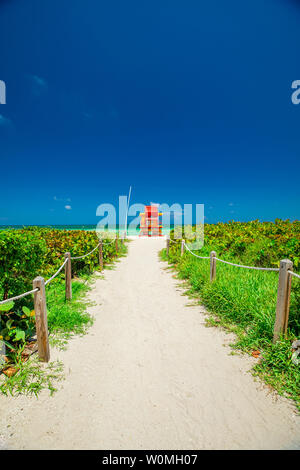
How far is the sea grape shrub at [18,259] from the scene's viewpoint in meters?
3.13

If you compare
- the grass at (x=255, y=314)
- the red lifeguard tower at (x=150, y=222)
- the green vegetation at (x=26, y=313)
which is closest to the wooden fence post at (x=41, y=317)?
the green vegetation at (x=26, y=313)

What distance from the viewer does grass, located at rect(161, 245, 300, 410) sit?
248 centimetres

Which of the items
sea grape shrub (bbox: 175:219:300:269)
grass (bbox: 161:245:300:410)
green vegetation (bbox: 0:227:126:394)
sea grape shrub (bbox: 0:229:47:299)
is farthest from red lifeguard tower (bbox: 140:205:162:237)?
Result: sea grape shrub (bbox: 0:229:47:299)

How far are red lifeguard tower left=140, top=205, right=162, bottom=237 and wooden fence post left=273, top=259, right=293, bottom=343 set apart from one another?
20550 millimetres

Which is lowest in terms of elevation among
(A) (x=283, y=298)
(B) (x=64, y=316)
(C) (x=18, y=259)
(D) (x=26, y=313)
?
(B) (x=64, y=316)

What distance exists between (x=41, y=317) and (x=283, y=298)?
3140 millimetres

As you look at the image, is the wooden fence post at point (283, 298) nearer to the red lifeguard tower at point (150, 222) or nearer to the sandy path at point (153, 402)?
the sandy path at point (153, 402)

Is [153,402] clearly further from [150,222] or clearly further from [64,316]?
[150,222]

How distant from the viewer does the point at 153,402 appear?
223cm

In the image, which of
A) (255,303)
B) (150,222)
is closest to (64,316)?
(255,303)

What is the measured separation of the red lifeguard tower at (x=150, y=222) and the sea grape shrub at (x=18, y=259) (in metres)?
19.7

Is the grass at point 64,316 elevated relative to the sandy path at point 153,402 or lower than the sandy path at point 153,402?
elevated
